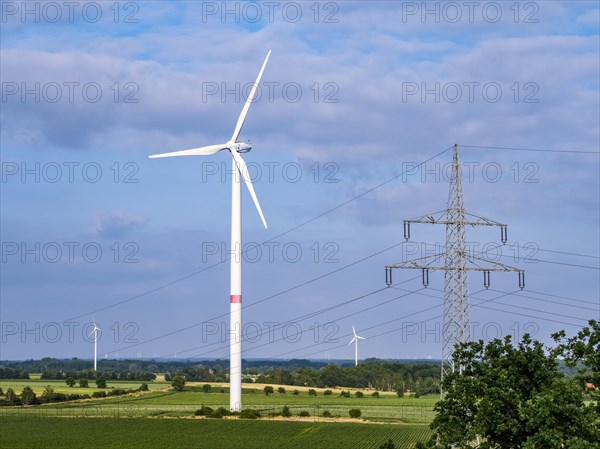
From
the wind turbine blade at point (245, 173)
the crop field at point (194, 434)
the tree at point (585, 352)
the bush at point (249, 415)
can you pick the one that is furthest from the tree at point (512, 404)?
the bush at point (249, 415)

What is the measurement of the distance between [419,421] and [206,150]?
Result: 49920 millimetres

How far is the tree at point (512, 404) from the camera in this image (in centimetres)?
5919

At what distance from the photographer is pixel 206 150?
441 feet

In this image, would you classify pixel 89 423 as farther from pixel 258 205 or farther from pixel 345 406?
pixel 345 406

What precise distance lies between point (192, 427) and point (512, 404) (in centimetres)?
7256

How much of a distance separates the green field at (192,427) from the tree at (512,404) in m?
36.5

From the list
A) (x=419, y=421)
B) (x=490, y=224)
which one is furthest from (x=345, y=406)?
(x=490, y=224)

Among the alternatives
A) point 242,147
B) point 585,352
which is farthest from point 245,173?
point 585,352

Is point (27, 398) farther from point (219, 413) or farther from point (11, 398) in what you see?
point (219, 413)

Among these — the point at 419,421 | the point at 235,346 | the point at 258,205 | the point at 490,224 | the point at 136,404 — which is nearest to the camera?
the point at 490,224

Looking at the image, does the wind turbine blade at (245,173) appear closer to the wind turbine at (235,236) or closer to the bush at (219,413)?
the wind turbine at (235,236)

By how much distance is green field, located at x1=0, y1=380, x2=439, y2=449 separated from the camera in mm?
109188

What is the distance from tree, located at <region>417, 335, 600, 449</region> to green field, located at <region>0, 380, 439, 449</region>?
36.5 m

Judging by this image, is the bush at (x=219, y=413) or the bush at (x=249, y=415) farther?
the bush at (x=219, y=413)
